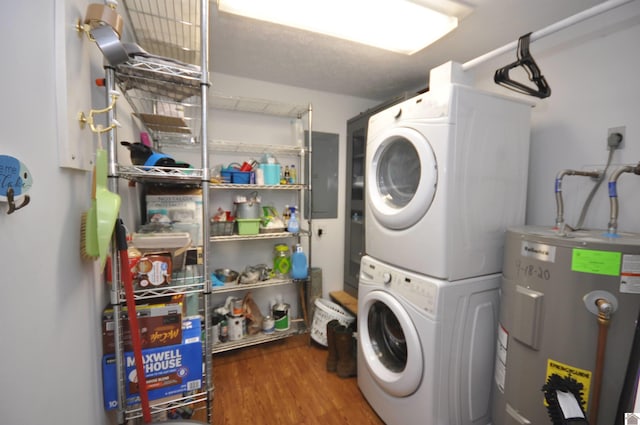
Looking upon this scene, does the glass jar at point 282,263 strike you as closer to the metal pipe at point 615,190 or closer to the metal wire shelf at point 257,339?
the metal wire shelf at point 257,339

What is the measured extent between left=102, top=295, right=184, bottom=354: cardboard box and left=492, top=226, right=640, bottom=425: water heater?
1.36 metres

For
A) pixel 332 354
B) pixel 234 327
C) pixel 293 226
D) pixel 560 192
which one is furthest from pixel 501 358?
pixel 234 327

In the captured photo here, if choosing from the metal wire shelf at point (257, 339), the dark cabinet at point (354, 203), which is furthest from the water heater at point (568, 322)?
the metal wire shelf at point (257, 339)

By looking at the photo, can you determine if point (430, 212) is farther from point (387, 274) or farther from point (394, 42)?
point (394, 42)

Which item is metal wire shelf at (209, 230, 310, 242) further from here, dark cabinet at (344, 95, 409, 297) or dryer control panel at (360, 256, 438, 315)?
dryer control panel at (360, 256, 438, 315)

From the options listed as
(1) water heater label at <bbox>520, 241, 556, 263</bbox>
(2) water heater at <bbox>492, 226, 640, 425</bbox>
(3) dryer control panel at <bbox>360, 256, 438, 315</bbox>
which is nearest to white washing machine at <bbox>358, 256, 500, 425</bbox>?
(3) dryer control panel at <bbox>360, 256, 438, 315</bbox>

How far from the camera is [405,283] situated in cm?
127

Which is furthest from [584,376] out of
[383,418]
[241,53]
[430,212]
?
[241,53]

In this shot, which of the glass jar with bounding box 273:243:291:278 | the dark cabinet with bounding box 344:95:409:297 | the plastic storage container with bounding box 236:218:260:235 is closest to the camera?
the plastic storage container with bounding box 236:218:260:235

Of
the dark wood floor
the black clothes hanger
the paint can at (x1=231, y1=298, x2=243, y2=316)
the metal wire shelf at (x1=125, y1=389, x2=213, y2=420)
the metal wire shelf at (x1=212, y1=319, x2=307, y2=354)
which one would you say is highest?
the black clothes hanger

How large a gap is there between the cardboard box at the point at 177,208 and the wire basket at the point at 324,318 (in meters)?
1.20

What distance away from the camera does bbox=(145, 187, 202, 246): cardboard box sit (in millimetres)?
1451

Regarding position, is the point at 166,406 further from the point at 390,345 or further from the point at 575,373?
the point at 575,373

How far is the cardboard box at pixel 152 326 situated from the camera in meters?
0.99
